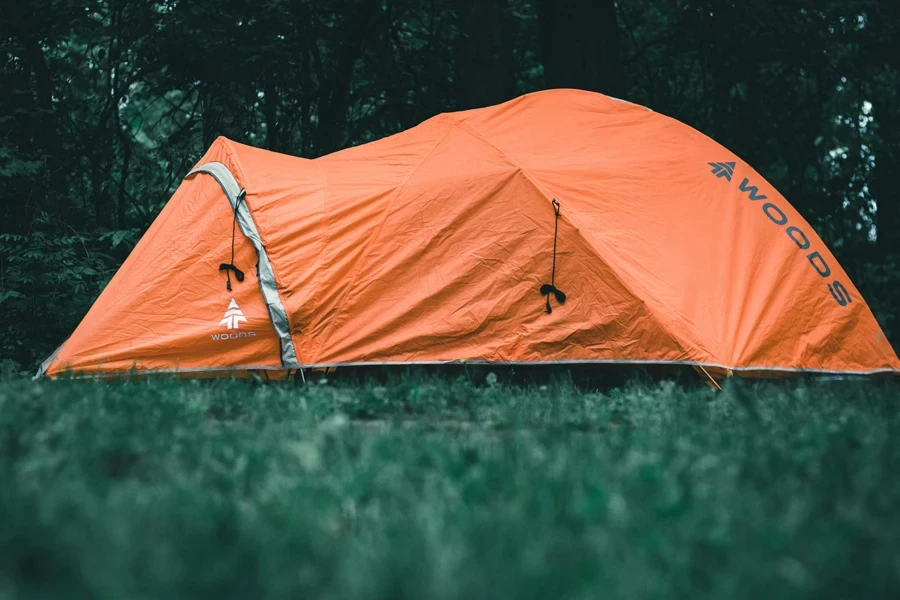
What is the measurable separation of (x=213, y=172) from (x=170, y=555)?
493 centimetres

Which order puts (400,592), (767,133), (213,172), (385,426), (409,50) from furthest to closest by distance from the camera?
(767,133) → (409,50) → (213,172) → (385,426) → (400,592)

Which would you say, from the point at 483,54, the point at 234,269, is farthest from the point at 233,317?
the point at 483,54

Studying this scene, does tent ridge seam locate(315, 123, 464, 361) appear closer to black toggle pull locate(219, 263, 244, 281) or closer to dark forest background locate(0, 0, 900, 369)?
black toggle pull locate(219, 263, 244, 281)

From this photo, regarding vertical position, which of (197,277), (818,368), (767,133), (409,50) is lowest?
(818,368)

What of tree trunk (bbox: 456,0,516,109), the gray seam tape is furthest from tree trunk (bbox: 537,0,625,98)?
the gray seam tape

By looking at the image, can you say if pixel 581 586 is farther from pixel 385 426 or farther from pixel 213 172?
pixel 213 172

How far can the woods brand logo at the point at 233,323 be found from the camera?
18.4 ft

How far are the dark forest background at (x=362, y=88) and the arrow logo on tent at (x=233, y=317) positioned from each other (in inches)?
134

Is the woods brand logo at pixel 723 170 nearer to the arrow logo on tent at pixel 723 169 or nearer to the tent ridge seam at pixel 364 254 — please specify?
the arrow logo on tent at pixel 723 169

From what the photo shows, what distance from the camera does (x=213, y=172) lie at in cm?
619

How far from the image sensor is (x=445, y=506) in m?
1.96

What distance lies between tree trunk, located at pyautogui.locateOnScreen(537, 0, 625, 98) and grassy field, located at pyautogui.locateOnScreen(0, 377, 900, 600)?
607 centimetres

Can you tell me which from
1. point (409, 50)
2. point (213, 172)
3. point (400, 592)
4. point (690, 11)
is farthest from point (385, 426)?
point (690, 11)

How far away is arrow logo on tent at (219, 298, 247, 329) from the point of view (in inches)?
221
